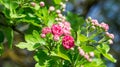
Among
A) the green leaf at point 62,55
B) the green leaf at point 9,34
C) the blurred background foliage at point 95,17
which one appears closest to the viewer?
the green leaf at point 62,55

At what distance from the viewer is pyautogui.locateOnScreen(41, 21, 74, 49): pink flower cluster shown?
165 cm

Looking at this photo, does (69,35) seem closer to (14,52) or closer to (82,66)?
(82,66)

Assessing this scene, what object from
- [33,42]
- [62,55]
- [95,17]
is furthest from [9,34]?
[95,17]

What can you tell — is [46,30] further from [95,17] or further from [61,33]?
[95,17]

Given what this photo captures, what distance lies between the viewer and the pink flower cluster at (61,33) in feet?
5.41

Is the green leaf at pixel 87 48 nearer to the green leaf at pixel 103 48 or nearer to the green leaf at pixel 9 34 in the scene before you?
the green leaf at pixel 103 48

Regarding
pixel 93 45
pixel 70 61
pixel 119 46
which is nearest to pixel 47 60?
pixel 70 61

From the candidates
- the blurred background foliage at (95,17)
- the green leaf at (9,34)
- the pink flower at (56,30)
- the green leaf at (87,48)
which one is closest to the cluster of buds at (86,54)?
the green leaf at (87,48)

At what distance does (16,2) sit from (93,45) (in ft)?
1.27

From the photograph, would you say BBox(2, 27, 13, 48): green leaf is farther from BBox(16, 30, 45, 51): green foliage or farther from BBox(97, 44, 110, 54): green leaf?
BBox(97, 44, 110, 54): green leaf

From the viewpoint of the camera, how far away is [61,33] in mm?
1713

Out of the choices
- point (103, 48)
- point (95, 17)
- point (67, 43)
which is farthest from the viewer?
point (95, 17)

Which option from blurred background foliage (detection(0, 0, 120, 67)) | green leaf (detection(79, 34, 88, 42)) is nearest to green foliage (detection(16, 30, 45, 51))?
green leaf (detection(79, 34, 88, 42))

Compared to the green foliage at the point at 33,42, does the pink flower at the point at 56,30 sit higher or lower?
higher
